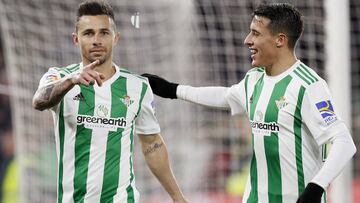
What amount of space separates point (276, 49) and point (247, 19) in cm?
286

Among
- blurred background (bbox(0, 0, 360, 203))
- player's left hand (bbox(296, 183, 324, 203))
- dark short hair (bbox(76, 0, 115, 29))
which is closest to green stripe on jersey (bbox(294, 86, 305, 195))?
player's left hand (bbox(296, 183, 324, 203))

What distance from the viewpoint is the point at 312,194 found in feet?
17.0

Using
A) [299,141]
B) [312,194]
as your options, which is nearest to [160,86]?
[299,141]

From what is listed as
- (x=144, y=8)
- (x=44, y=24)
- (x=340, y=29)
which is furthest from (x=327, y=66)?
(x=44, y=24)

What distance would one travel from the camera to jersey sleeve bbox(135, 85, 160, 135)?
583 cm

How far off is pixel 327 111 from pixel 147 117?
1.01m

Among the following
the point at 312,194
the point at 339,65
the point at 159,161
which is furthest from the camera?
the point at 339,65

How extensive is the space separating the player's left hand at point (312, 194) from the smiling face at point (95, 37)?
1.26 meters

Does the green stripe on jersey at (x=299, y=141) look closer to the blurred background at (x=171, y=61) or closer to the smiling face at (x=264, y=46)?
the smiling face at (x=264, y=46)

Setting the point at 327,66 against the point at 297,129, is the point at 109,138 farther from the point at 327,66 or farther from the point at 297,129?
the point at 327,66

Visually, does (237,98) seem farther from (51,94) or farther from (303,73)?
(51,94)

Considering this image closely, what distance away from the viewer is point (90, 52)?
5602 millimetres

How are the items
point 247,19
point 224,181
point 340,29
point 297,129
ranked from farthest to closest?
point 224,181, point 247,19, point 340,29, point 297,129

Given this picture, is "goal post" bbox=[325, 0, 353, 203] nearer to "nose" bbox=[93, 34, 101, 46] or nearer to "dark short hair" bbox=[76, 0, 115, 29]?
"dark short hair" bbox=[76, 0, 115, 29]
